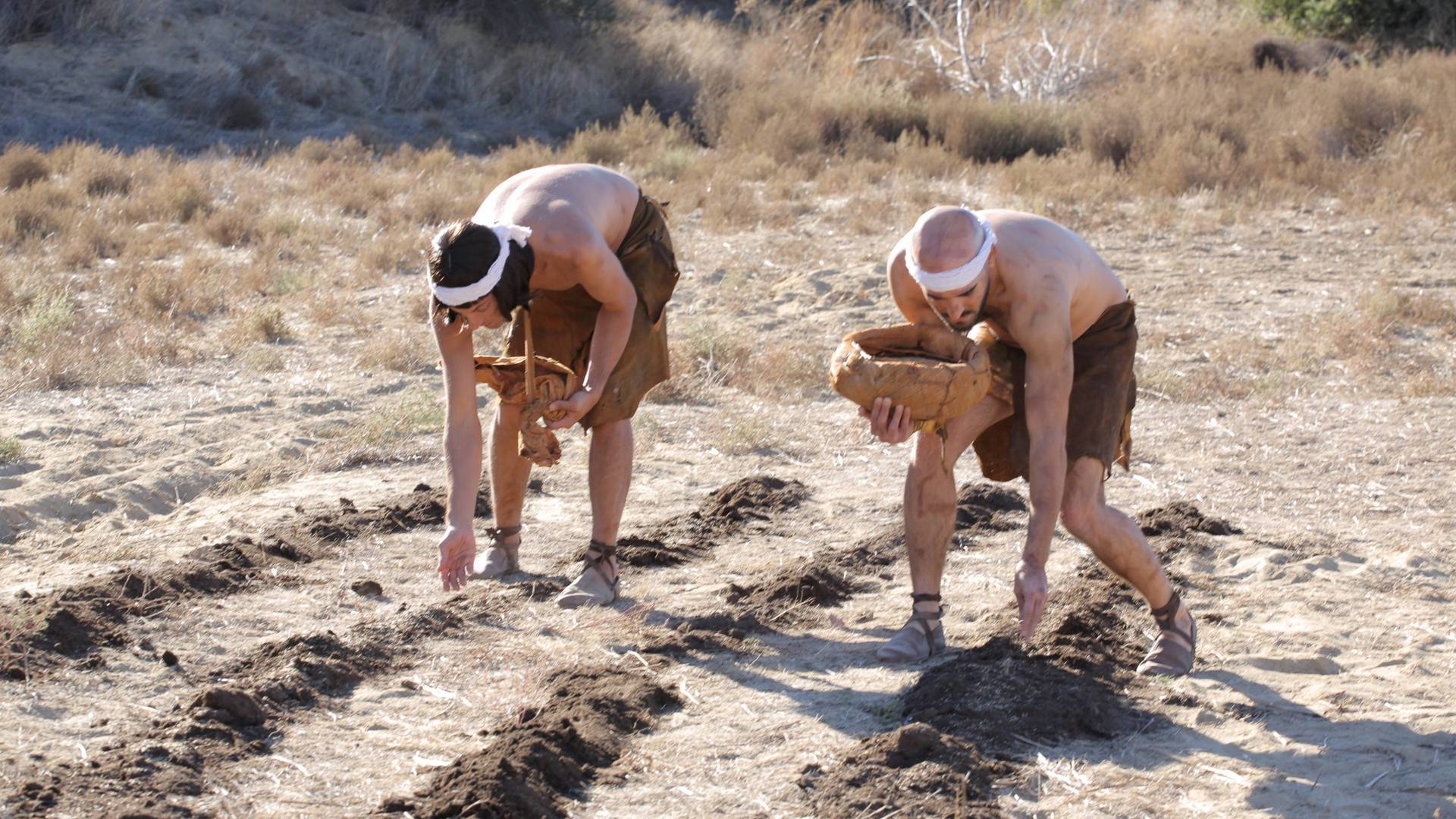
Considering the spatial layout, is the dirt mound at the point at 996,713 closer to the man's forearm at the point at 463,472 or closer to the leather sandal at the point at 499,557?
the man's forearm at the point at 463,472

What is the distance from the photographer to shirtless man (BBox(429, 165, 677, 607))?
4090mm

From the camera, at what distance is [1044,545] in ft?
12.6

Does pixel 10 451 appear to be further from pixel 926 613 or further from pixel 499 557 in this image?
pixel 926 613

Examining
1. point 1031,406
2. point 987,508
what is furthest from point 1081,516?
point 987,508

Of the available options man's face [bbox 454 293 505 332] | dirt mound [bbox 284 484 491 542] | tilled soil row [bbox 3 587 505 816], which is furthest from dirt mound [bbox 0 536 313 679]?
man's face [bbox 454 293 505 332]

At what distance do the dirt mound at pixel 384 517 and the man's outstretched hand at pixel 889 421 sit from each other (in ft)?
6.96

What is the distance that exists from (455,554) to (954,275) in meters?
1.54

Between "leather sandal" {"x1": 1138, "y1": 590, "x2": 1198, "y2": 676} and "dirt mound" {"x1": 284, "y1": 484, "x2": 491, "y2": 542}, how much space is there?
8.26 ft

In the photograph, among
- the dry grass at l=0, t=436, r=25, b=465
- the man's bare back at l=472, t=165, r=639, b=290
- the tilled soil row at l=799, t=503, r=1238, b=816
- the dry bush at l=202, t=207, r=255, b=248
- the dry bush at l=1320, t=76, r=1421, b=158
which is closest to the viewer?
the tilled soil row at l=799, t=503, r=1238, b=816

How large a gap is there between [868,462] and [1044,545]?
319 cm

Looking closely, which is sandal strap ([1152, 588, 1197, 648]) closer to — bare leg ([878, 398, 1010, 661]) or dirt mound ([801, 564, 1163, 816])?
dirt mound ([801, 564, 1163, 816])

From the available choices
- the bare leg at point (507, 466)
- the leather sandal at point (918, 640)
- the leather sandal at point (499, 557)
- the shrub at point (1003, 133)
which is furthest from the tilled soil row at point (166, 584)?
the shrub at point (1003, 133)

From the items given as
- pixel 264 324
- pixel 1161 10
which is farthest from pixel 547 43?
pixel 264 324

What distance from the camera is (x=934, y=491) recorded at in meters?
4.35
